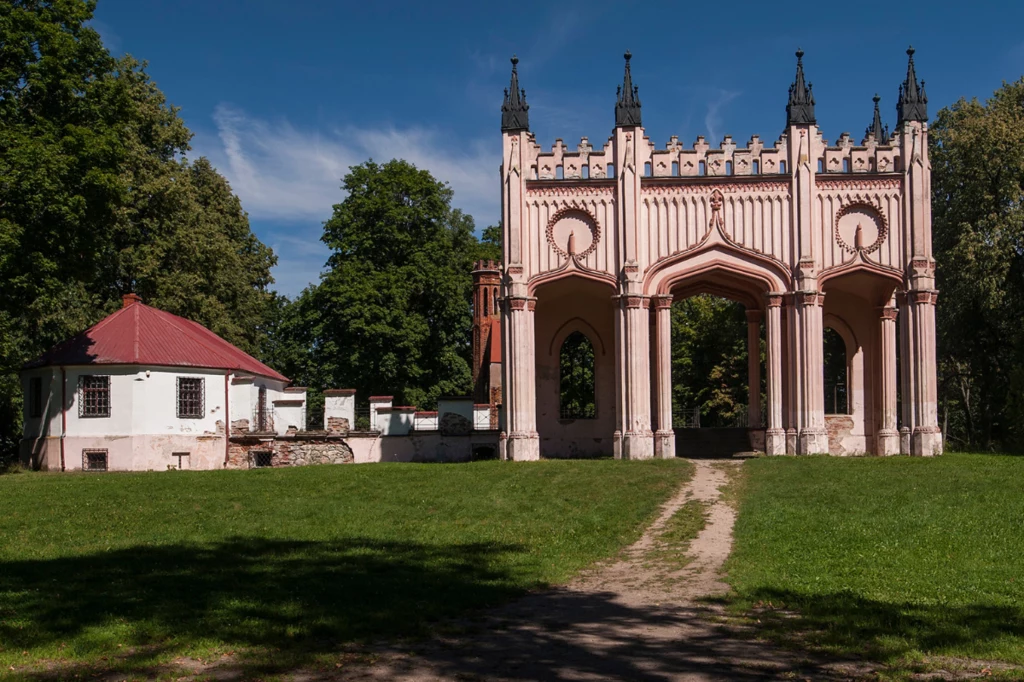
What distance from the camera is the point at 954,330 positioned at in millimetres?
37500

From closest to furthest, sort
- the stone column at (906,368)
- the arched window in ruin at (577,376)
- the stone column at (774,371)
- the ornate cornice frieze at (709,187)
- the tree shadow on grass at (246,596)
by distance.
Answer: the tree shadow on grass at (246,596)
the stone column at (906,368)
the stone column at (774,371)
the ornate cornice frieze at (709,187)
the arched window in ruin at (577,376)

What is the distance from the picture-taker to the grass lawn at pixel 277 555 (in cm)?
884

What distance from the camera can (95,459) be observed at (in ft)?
104

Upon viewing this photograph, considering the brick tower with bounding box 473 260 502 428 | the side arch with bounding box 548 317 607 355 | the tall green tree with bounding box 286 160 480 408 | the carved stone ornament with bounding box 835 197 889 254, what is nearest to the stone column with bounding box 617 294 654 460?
the side arch with bounding box 548 317 607 355

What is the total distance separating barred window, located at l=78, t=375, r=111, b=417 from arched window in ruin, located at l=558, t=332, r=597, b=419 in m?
14.5

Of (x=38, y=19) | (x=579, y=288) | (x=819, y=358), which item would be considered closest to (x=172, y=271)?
(x=38, y=19)

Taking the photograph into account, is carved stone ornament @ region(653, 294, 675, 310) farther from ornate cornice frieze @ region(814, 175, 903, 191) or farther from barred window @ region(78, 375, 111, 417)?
barred window @ region(78, 375, 111, 417)

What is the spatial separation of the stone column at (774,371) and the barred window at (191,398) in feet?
57.4

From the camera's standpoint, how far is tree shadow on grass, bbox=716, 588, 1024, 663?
8.04m

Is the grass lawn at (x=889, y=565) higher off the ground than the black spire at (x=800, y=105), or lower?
lower

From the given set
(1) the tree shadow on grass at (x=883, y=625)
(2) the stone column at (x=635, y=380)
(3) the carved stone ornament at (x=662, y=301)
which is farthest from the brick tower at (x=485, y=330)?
(1) the tree shadow on grass at (x=883, y=625)

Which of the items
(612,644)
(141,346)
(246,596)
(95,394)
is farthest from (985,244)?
(246,596)

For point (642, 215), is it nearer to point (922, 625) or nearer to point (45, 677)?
point (922, 625)

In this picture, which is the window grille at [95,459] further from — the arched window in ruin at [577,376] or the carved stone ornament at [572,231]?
the carved stone ornament at [572,231]
